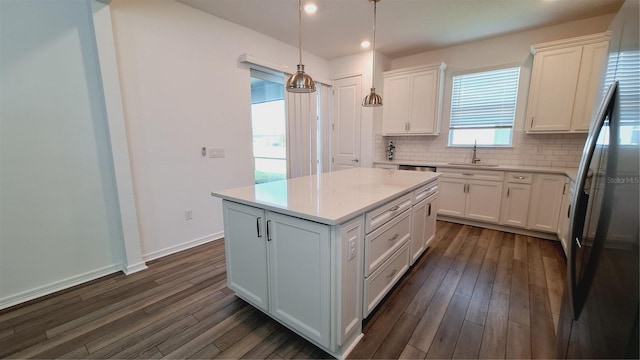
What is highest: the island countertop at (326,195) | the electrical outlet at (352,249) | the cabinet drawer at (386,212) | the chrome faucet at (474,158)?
the chrome faucet at (474,158)

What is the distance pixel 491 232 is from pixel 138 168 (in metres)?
4.36

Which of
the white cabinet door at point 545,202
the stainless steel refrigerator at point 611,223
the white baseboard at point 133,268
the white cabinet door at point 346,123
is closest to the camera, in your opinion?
the stainless steel refrigerator at point 611,223

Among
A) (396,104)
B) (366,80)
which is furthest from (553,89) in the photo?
(366,80)

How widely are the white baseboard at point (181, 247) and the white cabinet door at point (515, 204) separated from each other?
149 inches

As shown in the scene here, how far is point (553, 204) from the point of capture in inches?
125

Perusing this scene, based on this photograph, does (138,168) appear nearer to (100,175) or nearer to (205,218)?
(100,175)

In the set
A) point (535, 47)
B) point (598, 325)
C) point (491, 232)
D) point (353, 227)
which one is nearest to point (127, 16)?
point (353, 227)

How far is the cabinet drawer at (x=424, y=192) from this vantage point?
2322mm

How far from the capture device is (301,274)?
152 centimetres

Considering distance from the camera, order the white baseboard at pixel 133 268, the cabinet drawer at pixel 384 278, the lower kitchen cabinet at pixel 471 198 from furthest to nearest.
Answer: the lower kitchen cabinet at pixel 471 198
the white baseboard at pixel 133 268
the cabinet drawer at pixel 384 278

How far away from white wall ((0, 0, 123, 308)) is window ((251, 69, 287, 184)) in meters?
1.78

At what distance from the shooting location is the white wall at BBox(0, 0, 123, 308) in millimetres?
1947

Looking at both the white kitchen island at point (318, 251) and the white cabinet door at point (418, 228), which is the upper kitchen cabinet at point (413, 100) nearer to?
the white cabinet door at point (418, 228)
